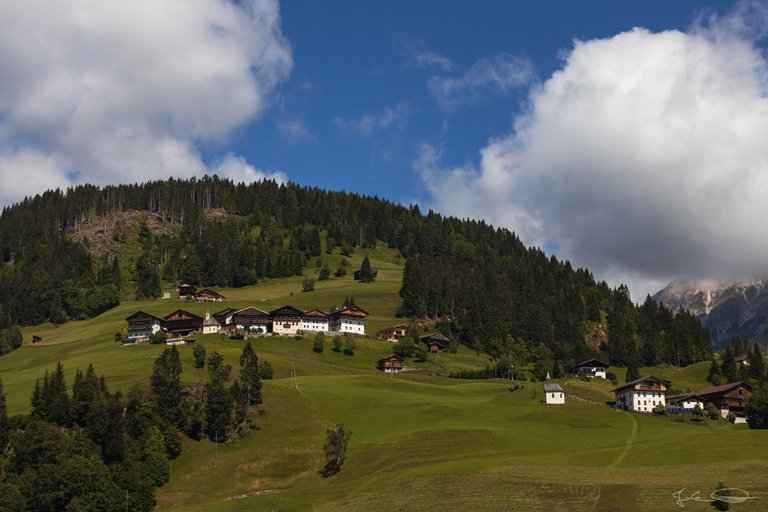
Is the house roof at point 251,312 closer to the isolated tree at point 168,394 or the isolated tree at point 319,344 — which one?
the isolated tree at point 319,344

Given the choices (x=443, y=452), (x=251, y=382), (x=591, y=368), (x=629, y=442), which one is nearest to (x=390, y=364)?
(x=251, y=382)

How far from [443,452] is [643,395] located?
6130 centimetres

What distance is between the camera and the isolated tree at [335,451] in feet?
322

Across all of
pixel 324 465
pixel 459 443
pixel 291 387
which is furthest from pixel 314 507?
pixel 291 387

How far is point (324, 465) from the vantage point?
332ft

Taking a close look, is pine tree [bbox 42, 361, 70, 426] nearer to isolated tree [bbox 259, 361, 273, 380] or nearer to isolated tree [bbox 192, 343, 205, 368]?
isolated tree [bbox 192, 343, 205, 368]

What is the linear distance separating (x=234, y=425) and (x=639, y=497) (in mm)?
62160

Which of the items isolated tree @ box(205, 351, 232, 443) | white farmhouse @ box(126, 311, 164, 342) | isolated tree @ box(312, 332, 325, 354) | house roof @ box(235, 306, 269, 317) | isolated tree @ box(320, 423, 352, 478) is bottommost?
isolated tree @ box(320, 423, 352, 478)

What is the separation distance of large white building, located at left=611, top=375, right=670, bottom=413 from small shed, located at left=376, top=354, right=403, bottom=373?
49.0 meters

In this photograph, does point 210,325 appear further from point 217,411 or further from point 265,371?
point 217,411

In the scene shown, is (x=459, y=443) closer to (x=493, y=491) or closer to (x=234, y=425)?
(x=493, y=491)

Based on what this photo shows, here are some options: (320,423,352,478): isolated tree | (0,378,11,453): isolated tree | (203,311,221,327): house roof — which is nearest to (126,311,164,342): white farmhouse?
(203,311,221,327): house roof

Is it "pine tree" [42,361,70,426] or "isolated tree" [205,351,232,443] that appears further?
"isolated tree" [205,351,232,443]

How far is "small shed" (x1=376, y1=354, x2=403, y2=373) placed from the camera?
17100 centimetres
